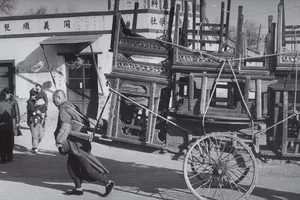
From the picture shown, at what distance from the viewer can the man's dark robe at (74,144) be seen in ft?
17.4

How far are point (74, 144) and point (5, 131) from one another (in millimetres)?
3076

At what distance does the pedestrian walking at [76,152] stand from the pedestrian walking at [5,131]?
9.51 feet

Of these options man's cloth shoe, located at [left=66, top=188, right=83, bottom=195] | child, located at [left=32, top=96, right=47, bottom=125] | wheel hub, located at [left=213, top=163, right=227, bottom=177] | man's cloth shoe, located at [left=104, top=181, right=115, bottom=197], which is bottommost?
man's cloth shoe, located at [left=66, top=188, right=83, bottom=195]

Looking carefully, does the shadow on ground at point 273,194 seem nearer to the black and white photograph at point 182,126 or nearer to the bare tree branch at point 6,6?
the black and white photograph at point 182,126

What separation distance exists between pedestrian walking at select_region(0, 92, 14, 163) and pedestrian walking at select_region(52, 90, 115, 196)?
9.51 ft

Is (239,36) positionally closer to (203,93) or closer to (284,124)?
(203,93)

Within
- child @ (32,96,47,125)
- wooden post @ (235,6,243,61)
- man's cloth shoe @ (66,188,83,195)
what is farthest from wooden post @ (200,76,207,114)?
child @ (32,96,47,125)

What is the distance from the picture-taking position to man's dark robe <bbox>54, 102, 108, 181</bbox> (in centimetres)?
531

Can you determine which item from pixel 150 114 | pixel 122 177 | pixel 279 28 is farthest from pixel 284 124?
pixel 122 177

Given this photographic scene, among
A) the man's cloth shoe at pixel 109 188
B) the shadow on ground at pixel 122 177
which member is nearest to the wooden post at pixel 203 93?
the shadow on ground at pixel 122 177

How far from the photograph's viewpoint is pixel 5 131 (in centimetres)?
782

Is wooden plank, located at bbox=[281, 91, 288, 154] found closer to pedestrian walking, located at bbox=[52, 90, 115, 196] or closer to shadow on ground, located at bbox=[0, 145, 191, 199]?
shadow on ground, located at bbox=[0, 145, 191, 199]

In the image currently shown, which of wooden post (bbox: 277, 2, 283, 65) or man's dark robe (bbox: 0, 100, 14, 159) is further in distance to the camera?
man's dark robe (bbox: 0, 100, 14, 159)

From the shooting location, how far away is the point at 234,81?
186 inches
